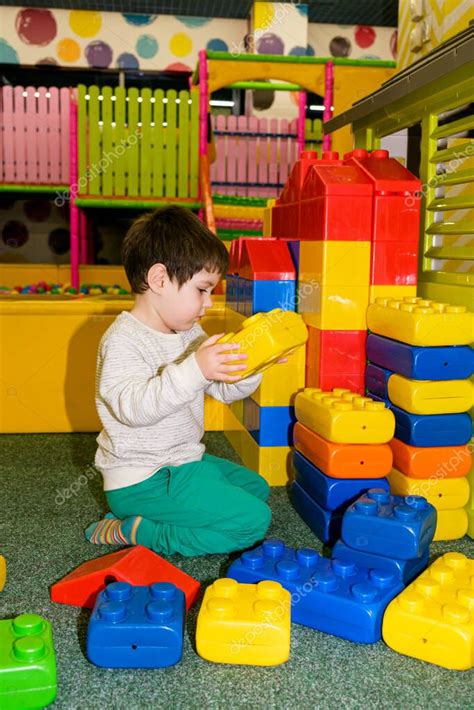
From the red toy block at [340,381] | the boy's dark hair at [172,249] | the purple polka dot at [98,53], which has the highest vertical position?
the purple polka dot at [98,53]

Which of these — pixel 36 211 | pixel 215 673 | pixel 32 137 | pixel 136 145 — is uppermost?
pixel 32 137

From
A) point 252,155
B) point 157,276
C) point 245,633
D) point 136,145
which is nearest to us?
point 245,633

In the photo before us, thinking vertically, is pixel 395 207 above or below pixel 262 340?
above

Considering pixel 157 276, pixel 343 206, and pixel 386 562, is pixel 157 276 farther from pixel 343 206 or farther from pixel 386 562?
pixel 386 562

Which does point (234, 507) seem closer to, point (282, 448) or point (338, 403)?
point (338, 403)

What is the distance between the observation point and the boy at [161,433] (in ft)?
3.87

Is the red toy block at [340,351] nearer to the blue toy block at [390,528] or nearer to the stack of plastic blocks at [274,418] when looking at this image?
the stack of plastic blocks at [274,418]

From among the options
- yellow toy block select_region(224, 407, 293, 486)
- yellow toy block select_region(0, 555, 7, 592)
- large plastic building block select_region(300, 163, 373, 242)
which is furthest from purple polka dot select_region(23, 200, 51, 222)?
yellow toy block select_region(0, 555, 7, 592)

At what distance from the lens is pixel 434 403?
1.20 meters

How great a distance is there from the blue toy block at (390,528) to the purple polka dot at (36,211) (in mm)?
4953

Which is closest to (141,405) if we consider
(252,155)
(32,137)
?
(32,137)

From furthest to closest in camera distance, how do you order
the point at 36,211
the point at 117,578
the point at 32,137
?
1. the point at 36,211
2. the point at 32,137
3. the point at 117,578

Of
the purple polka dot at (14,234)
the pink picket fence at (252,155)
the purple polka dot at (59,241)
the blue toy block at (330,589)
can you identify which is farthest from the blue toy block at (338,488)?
the purple polka dot at (14,234)

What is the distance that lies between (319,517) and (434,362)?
13.4 inches
